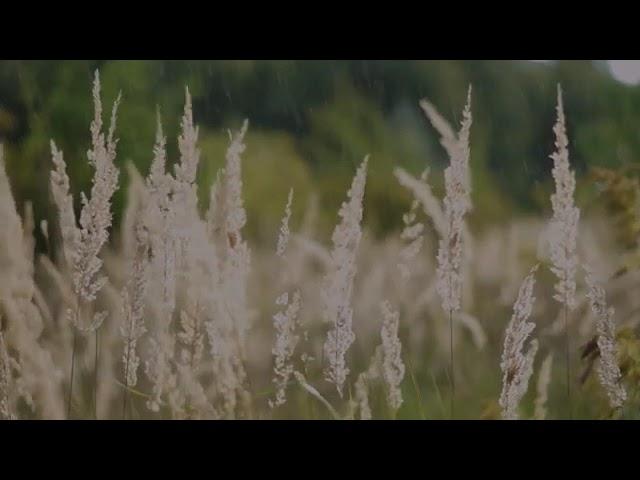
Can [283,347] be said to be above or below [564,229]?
below

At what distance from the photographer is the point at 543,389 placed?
1.51m

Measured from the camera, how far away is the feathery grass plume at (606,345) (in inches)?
58.4

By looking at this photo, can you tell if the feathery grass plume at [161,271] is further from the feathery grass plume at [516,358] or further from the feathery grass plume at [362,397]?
the feathery grass plume at [516,358]

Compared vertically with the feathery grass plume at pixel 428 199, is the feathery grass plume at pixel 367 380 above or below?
below

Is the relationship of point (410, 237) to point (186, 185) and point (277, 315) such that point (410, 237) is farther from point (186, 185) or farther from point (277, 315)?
point (186, 185)

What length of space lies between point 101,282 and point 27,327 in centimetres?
18

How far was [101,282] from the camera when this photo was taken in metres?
1.44

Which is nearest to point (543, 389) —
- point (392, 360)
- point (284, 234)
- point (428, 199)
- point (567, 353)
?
point (567, 353)

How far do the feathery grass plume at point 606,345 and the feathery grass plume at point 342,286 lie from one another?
1.30 ft

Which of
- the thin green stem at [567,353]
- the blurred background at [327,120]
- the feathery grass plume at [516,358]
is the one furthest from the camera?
the blurred background at [327,120]

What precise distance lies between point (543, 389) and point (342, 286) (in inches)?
15.3

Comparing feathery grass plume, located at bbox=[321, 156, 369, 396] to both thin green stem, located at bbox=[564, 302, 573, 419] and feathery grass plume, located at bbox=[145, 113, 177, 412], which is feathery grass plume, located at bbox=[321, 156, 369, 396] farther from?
thin green stem, located at bbox=[564, 302, 573, 419]

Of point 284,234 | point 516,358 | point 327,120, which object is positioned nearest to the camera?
point 516,358

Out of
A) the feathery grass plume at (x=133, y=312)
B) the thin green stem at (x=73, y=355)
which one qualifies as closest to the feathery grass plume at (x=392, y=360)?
the feathery grass plume at (x=133, y=312)
